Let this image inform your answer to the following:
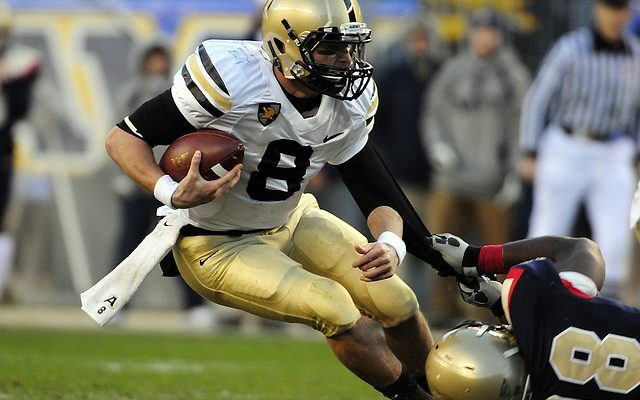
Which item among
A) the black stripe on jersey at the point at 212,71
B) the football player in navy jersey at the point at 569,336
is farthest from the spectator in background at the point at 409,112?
the football player in navy jersey at the point at 569,336

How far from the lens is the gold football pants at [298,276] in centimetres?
417

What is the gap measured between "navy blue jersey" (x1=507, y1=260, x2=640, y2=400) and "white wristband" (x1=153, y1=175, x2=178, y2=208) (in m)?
1.09

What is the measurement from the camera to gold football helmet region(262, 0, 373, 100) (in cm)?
424

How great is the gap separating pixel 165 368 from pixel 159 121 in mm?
2374

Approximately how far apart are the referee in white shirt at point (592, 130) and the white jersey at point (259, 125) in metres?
3.29

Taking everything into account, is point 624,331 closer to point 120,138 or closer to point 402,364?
point 402,364

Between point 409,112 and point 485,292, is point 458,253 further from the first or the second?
point 409,112

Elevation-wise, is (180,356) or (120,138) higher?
(120,138)

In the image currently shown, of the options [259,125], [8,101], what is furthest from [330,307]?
[8,101]

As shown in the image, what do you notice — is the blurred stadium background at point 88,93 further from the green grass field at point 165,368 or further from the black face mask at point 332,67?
the black face mask at point 332,67

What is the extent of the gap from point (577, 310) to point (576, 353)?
0.38 feet

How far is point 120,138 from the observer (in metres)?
4.22

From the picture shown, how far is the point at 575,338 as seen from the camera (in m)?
3.58

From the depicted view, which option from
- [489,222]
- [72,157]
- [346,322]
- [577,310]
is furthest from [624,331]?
[72,157]
